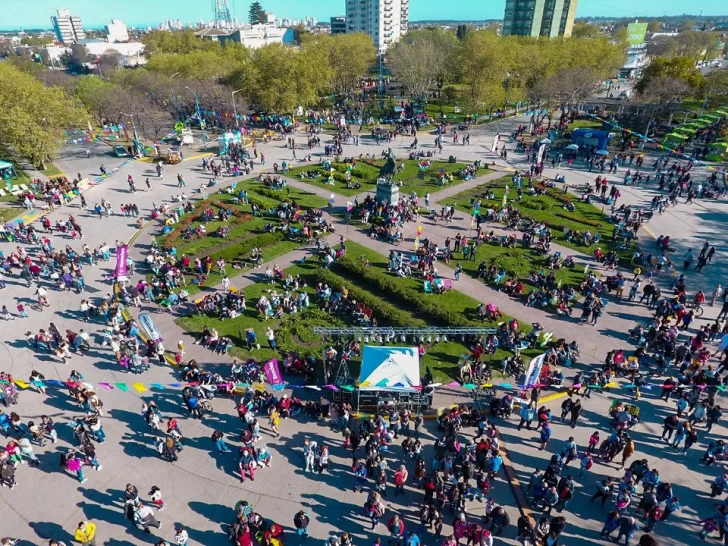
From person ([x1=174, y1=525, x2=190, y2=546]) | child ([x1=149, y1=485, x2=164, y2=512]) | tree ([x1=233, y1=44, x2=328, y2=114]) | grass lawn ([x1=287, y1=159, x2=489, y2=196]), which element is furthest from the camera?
tree ([x1=233, y1=44, x2=328, y2=114])

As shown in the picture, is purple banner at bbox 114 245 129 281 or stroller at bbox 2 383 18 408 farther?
purple banner at bbox 114 245 129 281

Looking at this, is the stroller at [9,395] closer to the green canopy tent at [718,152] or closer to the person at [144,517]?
the person at [144,517]

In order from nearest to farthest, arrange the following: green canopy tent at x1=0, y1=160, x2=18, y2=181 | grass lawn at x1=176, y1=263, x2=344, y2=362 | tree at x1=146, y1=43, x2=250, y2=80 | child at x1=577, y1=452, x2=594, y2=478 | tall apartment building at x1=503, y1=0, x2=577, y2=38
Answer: child at x1=577, y1=452, x2=594, y2=478, grass lawn at x1=176, y1=263, x2=344, y2=362, green canopy tent at x1=0, y1=160, x2=18, y2=181, tree at x1=146, y1=43, x2=250, y2=80, tall apartment building at x1=503, y1=0, x2=577, y2=38

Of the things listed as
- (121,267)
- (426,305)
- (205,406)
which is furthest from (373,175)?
(205,406)

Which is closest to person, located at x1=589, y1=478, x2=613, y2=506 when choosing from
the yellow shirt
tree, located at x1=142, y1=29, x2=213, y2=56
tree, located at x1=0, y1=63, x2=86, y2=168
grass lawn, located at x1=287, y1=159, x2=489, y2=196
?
the yellow shirt

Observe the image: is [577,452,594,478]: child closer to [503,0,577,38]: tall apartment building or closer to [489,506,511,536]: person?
[489,506,511,536]: person

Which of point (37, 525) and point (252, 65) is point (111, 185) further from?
point (37, 525)
